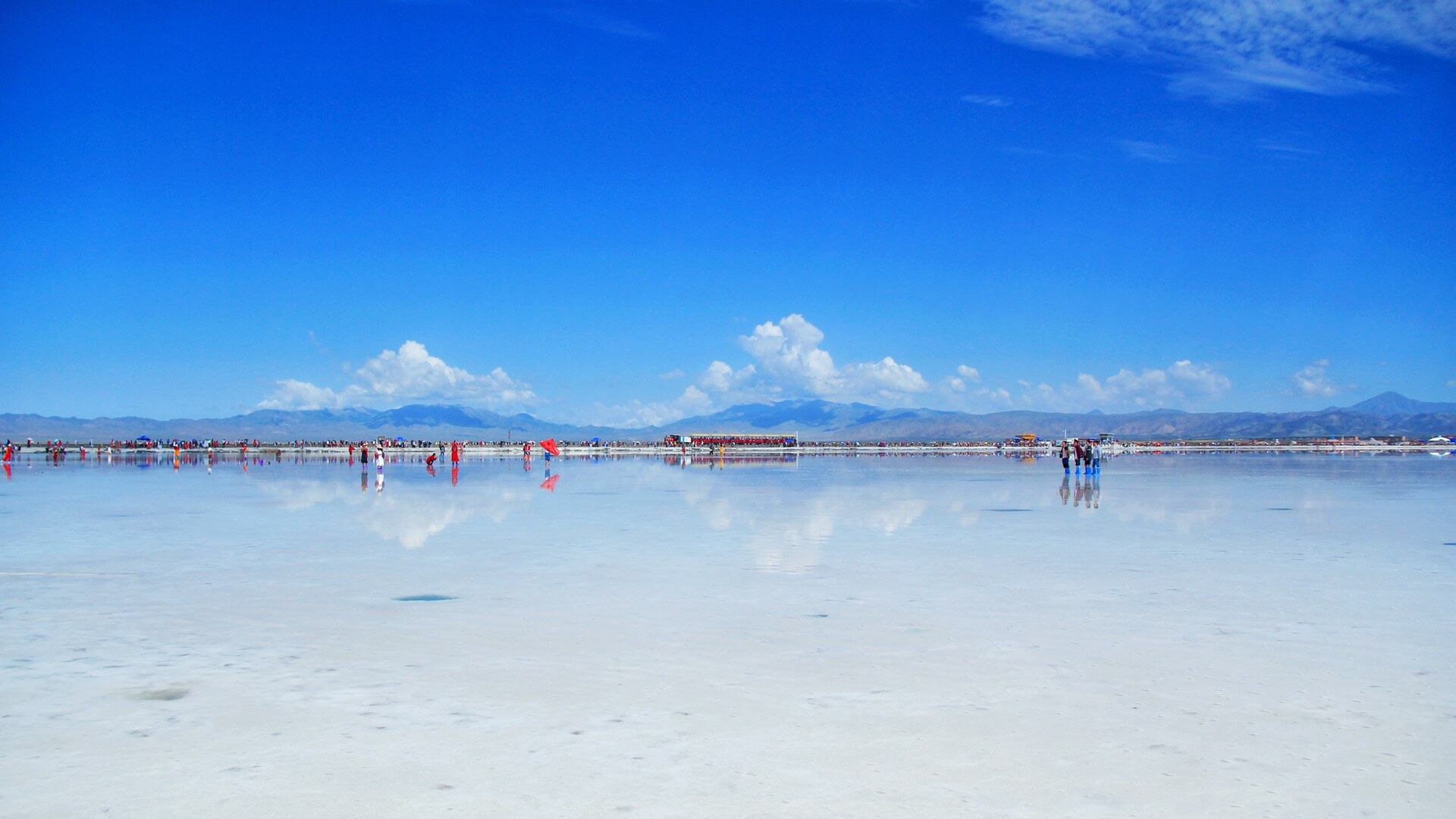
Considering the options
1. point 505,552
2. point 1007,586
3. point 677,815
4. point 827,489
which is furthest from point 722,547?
point 827,489

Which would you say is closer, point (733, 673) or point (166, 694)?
point (166, 694)

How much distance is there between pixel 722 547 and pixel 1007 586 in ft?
16.6

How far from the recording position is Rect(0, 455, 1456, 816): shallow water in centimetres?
523

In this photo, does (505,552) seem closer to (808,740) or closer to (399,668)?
(399,668)

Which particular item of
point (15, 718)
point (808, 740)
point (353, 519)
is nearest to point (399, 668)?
point (15, 718)

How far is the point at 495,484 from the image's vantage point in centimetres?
3538

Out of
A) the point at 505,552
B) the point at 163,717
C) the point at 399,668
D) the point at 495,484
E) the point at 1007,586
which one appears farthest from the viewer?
the point at 495,484

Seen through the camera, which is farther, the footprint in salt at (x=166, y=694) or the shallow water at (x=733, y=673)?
the footprint in salt at (x=166, y=694)

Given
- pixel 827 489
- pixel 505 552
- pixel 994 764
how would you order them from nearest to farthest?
pixel 994 764
pixel 505 552
pixel 827 489

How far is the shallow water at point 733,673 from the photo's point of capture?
5.23 meters

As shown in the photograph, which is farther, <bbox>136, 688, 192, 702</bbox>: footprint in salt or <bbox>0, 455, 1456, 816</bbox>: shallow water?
<bbox>136, 688, 192, 702</bbox>: footprint in salt

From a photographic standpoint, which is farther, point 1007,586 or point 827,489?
point 827,489

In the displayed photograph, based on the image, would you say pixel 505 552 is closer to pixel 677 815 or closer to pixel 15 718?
pixel 15 718

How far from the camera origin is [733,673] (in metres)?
7.57
